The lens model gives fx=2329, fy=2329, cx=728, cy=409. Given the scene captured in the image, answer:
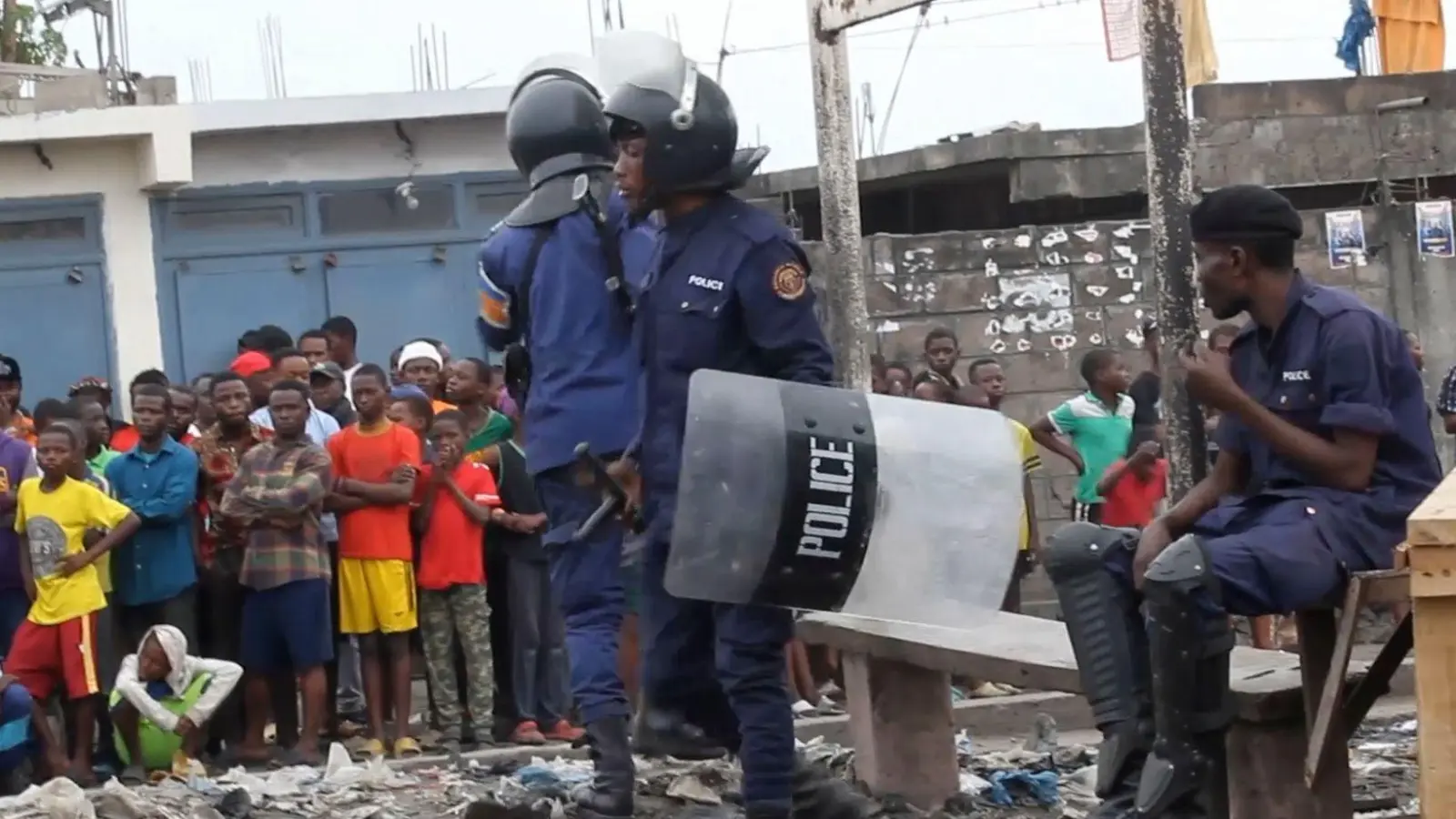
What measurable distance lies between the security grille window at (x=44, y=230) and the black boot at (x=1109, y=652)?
12233mm

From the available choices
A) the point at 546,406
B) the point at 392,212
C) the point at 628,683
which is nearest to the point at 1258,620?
the point at 628,683

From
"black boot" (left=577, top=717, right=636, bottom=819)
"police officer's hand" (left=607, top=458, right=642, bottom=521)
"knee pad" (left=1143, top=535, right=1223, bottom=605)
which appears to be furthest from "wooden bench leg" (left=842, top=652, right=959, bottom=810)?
"knee pad" (left=1143, top=535, right=1223, bottom=605)

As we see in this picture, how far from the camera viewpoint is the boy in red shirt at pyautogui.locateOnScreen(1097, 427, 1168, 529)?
11.3 m

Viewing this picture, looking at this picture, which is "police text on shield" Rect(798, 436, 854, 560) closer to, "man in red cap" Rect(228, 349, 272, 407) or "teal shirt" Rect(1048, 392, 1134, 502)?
"man in red cap" Rect(228, 349, 272, 407)

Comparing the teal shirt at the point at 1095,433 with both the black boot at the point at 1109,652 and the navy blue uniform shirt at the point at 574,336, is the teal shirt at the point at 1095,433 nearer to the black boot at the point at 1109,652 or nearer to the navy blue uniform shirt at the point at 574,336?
the navy blue uniform shirt at the point at 574,336

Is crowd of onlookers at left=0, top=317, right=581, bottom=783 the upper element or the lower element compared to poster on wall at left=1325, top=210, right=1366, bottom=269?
lower

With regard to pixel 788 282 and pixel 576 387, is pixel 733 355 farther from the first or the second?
pixel 576 387

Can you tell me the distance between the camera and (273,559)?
9.31 m

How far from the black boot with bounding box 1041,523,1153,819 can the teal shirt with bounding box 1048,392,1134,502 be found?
6077 mm

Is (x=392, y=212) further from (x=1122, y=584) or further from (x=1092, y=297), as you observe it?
(x=1122, y=584)

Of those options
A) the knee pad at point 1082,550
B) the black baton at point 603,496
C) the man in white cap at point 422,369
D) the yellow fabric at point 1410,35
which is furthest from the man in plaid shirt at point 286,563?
the yellow fabric at point 1410,35

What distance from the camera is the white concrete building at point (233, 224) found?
53.6 ft

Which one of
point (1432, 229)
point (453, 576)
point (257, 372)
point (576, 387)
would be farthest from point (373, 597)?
point (1432, 229)

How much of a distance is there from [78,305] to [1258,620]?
9074 mm
